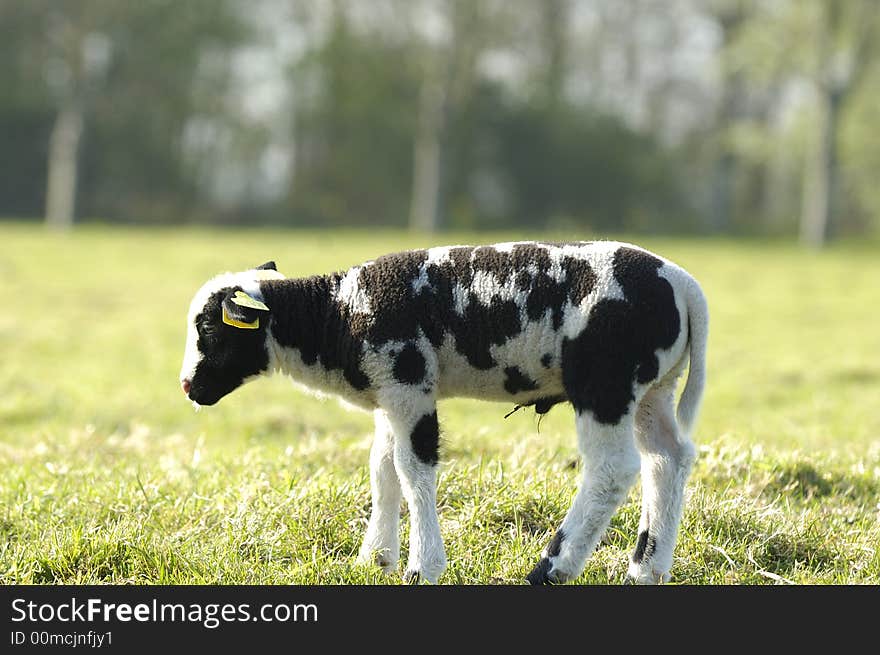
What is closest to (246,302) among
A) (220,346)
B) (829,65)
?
(220,346)

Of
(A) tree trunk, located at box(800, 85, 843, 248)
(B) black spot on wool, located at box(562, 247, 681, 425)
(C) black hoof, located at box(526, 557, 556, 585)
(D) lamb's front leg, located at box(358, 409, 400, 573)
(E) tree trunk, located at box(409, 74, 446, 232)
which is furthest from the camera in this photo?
(E) tree trunk, located at box(409, 74, 446, 232)

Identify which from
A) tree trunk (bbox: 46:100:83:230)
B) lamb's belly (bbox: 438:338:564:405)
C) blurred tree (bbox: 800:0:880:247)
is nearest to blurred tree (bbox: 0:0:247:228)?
tree trunk (bbox: 46:100:83:230)

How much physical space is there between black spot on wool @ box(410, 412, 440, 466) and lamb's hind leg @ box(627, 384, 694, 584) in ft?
3.51

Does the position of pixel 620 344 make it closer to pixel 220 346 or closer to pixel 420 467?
pixel 420 467

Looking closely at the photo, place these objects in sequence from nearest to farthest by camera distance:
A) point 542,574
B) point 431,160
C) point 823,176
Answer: point 542,574 → point 823,176 → point 431,160

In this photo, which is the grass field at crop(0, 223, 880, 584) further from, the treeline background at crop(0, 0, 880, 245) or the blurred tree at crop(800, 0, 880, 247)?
the treeline background at crop(0, 0, 880, 245)

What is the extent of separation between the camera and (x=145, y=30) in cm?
4375

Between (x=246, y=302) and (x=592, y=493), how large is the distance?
1.93 m

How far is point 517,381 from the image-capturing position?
17.5 ft

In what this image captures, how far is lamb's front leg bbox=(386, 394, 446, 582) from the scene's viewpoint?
17.4 feet

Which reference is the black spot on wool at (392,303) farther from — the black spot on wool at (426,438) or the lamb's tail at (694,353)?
the lamb's tail at (694,353)

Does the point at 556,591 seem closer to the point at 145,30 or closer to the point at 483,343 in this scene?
the point at 483,343

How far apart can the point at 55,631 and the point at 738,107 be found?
58.0 m

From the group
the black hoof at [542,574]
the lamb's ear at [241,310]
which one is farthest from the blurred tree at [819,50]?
the lamb's ear at [241,310]
